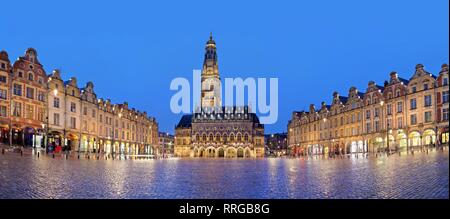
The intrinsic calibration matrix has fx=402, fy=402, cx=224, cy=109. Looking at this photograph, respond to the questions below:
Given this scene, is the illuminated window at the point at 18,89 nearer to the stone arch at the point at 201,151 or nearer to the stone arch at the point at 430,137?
the stone arch at the point at 430,137

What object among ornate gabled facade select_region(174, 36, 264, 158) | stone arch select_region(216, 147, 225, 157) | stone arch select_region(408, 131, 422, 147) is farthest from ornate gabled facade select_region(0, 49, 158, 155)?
stone arch select_region(216, 147, 225, 157)

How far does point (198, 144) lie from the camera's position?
124000 millimetres

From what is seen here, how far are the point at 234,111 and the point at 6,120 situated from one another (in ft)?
264

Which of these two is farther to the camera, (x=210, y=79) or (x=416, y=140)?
(x=210, y=79)

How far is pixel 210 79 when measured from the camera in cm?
14362

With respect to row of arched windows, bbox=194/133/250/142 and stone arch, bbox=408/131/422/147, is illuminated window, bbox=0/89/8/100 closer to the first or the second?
stone arch, bbox=408/131/422/147

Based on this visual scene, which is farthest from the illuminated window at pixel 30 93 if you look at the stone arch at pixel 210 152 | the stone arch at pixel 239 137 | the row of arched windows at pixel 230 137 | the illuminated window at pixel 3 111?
the stone arch at pixel 239 137

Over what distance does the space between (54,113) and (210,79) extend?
279ft

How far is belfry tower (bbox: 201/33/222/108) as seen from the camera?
13739 cm

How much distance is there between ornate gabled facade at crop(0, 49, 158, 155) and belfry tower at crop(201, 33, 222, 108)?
4559 centimetres

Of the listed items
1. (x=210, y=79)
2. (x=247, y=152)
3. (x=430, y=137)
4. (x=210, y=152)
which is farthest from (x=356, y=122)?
(x=210, y=79)

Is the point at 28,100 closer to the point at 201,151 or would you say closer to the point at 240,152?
the point at 201,151
